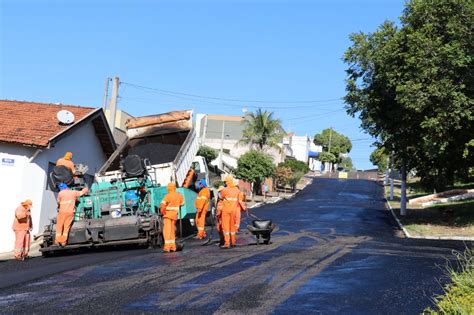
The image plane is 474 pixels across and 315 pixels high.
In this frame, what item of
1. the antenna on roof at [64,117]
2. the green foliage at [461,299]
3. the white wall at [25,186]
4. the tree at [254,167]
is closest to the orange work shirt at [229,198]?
the white wall at [25,186]

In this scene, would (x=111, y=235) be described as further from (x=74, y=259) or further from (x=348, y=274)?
(x=348, y=274)

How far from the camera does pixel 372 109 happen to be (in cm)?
2523

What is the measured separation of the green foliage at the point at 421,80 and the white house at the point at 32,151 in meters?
11.5

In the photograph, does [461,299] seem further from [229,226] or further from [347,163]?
[347,163]

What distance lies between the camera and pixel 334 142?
125 m

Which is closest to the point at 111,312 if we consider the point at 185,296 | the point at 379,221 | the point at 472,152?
the point at 185,296

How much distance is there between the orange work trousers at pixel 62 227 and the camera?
1302 cm

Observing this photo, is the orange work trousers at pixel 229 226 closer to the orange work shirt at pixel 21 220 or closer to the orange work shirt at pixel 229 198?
the orange work shirt at pixel 229 198

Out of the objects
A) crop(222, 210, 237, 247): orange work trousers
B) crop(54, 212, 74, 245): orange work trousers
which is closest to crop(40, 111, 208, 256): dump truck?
crop(54, 212, 74, 245): orange work trousers

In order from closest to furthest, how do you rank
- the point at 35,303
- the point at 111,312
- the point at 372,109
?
the point at 111,312 → the point at 35,303 → the point at 372,109

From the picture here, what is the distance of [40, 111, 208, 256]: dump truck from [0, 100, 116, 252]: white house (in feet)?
8.48

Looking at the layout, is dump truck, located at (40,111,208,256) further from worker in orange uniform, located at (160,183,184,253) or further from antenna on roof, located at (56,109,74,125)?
antenna on roof, located at (56,109,74,125)

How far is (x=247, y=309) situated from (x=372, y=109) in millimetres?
19772

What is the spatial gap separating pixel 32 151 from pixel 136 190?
184 inches
